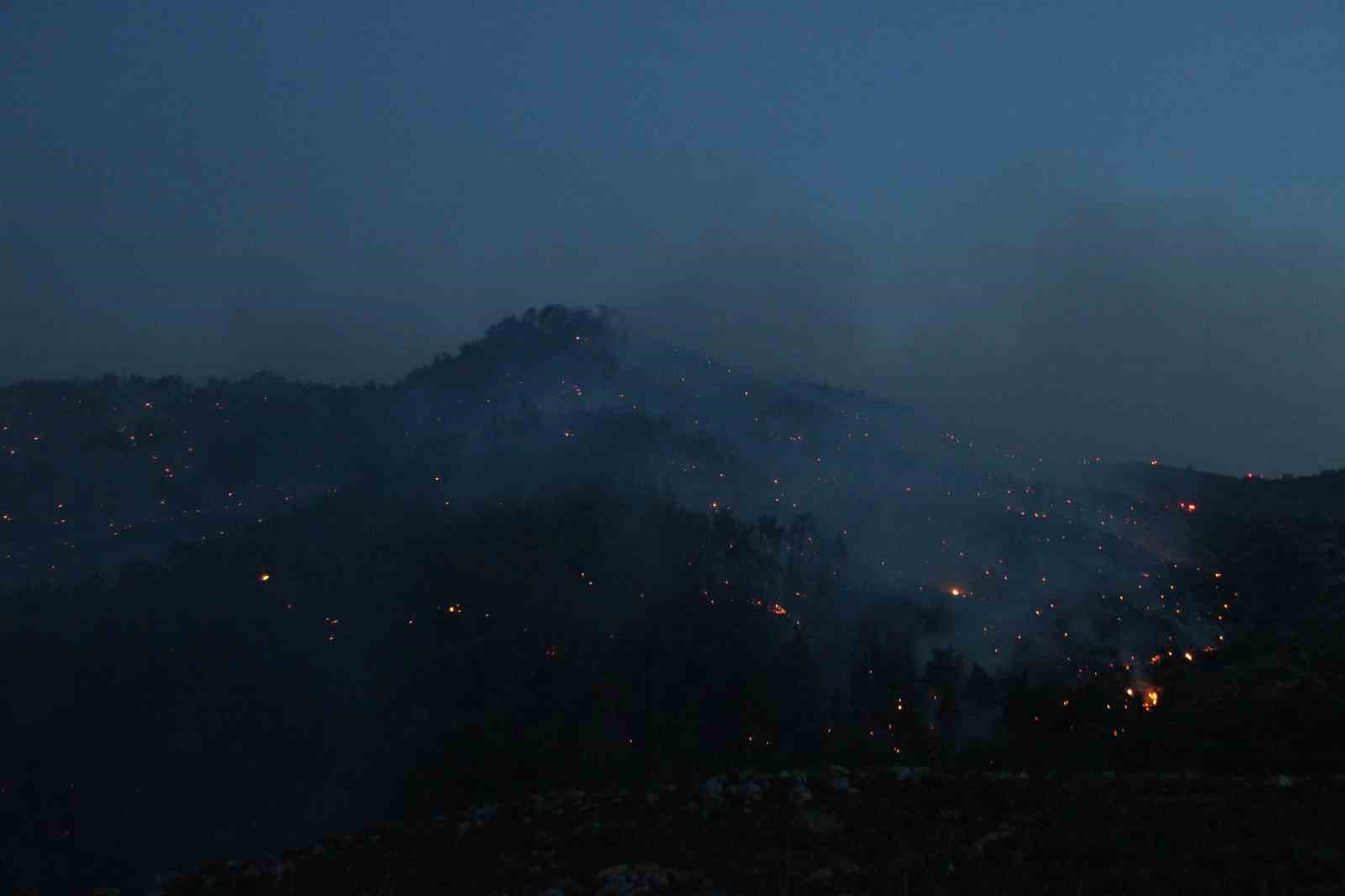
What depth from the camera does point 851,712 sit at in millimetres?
47125

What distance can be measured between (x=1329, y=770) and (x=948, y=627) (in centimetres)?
3724

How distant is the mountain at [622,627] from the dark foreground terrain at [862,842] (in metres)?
8.50

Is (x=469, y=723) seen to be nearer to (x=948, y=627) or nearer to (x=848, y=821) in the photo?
(x=948, y=627)

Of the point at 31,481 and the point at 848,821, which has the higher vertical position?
the point at 31,481

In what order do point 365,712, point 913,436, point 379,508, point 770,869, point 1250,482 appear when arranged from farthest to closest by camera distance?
point 913,436, point 1250,482, point 379,508, point 365,712, point 770,869

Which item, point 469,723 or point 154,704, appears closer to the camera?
point 469,723

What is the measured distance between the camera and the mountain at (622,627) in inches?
1497

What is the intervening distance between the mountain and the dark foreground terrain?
8.50 metres

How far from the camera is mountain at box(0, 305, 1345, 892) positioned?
3803 centimetres

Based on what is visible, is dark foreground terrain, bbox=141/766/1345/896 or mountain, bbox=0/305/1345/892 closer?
dark foreground terrain, bbox=141/766/1345/896

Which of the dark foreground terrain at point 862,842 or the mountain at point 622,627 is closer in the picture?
the dark foreground terrain at point 862,842

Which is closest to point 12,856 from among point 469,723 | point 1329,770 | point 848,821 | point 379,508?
point 469,723

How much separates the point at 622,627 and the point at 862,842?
42.1m

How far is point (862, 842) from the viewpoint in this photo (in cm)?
1323
